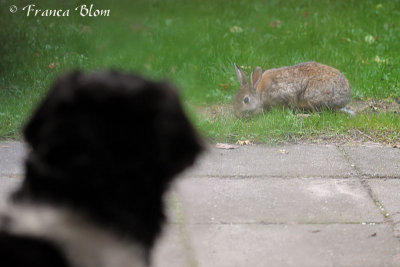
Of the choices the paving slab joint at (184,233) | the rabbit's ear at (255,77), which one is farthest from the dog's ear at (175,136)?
the rabbit's ear at (255,77)

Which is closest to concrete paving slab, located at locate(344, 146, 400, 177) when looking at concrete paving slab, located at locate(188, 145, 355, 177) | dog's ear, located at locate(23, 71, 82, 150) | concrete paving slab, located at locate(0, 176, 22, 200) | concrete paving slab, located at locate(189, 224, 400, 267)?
concrete paving slab, located at locate(188, 145, 355, 177)

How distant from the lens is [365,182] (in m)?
4.96

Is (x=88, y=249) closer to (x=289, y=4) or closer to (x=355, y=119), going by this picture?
(x=355, y=119)

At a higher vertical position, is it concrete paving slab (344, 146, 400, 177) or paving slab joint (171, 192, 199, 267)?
paving slab joint (171, 192, 199, 267)

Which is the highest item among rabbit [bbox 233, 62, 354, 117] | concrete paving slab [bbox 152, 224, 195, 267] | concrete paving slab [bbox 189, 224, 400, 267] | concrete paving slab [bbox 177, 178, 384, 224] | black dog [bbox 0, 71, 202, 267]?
black dog [bbox 0, 71, 202, 267]

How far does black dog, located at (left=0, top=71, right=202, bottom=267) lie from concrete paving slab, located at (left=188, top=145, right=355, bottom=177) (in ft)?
9.34

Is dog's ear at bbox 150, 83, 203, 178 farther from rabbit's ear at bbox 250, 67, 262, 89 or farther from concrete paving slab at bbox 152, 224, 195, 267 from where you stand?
rabbit's ear at bbox 250, 67, 262, 89

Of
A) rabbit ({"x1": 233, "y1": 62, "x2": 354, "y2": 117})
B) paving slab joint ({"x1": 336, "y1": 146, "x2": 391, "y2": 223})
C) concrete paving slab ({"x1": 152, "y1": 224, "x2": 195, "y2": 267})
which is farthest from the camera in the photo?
rabbit ({"x1": 233, "y1": 62, "x2": 354, "y2": 117})

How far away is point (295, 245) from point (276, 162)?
1.44 meters

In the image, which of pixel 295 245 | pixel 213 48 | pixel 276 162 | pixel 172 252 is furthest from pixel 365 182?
pixel 213 48

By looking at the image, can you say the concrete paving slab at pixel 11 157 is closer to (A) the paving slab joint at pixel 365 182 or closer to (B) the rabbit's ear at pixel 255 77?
(A) the paving slab joint at pixel 365 182

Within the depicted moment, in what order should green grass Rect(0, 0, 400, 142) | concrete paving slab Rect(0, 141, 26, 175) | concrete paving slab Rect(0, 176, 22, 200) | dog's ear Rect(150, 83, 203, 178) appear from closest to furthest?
dog's ear Rect(150, 83, 203, 178), concrete paving slab Rect(0, 176, 22, 200), concrete paving slab Rect(0, 141, 26, 175), green grass Rect(0, 0, 400, 142)

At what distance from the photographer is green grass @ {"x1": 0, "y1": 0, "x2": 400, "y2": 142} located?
20.6 ft

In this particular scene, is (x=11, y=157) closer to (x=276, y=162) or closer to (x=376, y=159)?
(x=276, y=162)
